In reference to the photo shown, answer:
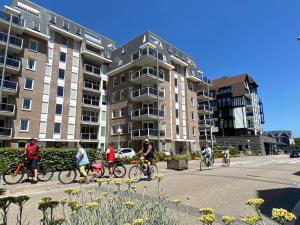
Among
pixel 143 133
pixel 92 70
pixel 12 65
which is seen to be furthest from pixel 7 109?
pixel 143 133

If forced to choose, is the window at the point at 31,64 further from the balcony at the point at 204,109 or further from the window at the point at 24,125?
the balcony at the point at 204,109

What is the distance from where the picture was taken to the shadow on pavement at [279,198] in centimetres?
664

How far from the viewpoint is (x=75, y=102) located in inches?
1344

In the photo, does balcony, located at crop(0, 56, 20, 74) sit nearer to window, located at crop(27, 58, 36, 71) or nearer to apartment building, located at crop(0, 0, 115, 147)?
apartment building, located at crop(0, 0, 115, 147)

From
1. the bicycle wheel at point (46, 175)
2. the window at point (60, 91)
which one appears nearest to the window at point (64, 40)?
the window at point (60, 91)

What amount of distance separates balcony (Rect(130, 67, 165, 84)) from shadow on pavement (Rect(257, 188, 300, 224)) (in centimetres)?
2470

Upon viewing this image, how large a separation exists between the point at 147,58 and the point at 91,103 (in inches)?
431

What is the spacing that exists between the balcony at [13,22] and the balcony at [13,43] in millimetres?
1254

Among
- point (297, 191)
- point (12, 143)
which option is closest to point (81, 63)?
point (12, 143)

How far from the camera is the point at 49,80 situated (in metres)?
31.6

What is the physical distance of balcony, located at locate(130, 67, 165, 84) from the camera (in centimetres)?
3316

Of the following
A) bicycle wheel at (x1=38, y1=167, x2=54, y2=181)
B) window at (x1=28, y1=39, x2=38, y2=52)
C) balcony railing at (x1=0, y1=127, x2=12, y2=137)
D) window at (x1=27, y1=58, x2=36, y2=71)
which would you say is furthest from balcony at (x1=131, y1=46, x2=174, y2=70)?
bicycle wheel at (x1=38, y1=167, x2=54, y2=181)

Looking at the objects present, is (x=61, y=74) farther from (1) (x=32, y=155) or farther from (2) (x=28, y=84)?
(1) (x=32, y=155)

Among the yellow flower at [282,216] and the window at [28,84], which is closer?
the yellow flower at [282,216]
